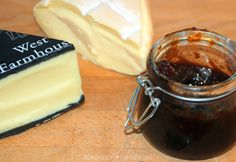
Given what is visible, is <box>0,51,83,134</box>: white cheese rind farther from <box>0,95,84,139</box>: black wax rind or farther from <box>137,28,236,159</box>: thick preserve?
<box>137,28,236,159</box>: thick preserve

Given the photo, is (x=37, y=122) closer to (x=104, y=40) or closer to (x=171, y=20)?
(x=104, y=40)

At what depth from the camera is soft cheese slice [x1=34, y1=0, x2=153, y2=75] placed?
1.30 metres

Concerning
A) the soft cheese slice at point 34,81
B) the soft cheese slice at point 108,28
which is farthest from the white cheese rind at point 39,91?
the soft cheese slice at point 108,28

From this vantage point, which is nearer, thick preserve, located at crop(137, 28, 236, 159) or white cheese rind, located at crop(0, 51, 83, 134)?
thick preserve, located at crop(137, 28, 236, 159)

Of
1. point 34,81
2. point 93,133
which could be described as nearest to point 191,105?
point 93,133

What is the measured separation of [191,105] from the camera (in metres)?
1.00

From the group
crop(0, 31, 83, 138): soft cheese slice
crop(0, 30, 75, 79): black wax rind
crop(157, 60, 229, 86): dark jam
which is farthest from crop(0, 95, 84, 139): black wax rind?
crop(157, 60, 229, 86): dark jam

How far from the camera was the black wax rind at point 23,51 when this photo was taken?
113 cm

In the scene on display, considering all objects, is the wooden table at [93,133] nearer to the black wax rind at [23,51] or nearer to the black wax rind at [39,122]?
the black wax rind at [39,122]

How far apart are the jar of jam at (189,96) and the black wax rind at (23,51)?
0.24 m

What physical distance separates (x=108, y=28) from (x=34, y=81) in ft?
0.90

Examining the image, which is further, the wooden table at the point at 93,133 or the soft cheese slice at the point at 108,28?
the soft cheese slice at the point at 108,28

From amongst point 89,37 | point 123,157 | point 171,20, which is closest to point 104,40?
point 89,37

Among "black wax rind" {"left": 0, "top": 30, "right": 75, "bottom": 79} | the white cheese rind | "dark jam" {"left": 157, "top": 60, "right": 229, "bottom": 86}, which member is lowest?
the white cheese rind
